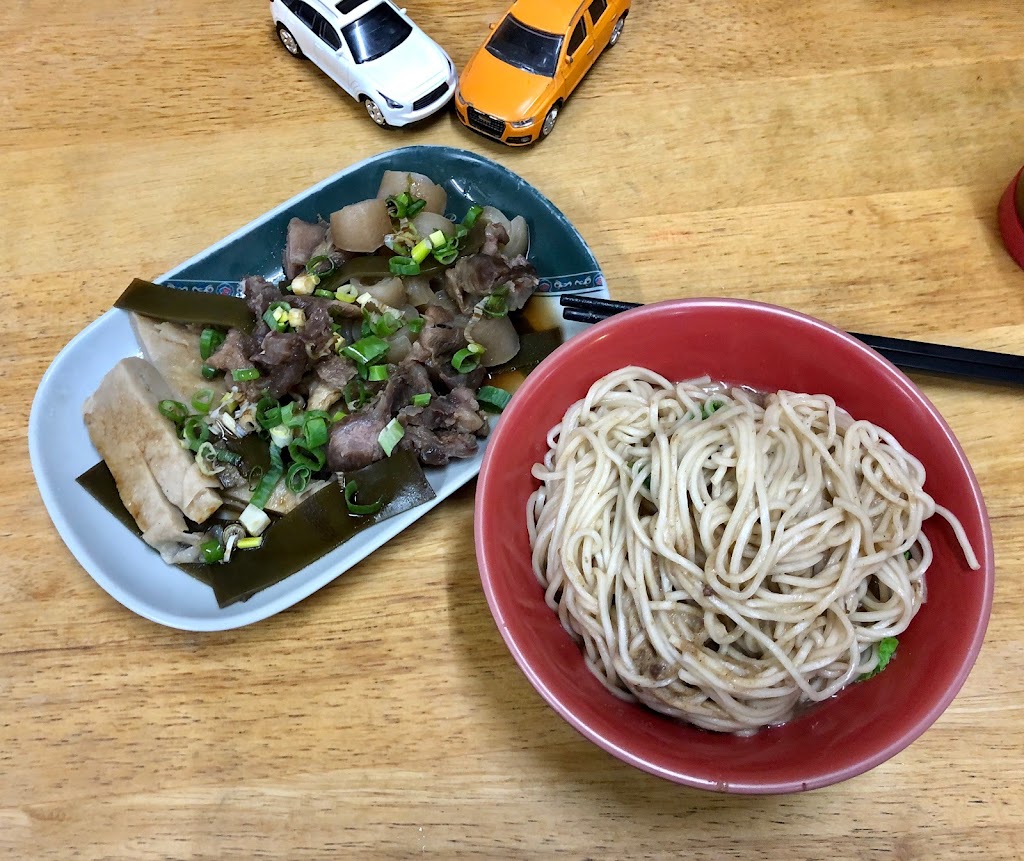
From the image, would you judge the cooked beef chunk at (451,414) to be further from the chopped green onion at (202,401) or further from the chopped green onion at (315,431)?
the chopped green onion at (202,401)

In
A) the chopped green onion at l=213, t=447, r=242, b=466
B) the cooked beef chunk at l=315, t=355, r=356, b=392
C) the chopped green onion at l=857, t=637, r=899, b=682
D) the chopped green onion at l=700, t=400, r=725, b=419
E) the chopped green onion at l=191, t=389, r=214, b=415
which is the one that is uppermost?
the chopped green onion at l=700, t=400, r=725, b=419

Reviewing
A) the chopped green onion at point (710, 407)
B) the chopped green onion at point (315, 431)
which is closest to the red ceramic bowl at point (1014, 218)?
the chopped green onion at point (710, 407)

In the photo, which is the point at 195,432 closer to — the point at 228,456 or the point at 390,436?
the point at 228,456

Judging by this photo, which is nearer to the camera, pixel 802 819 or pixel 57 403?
pixel 802 819

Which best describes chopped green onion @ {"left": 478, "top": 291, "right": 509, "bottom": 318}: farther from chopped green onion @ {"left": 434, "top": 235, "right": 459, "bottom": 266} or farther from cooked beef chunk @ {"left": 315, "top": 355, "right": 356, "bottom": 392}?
cooked beef chunk @ {"left": 315, "top": 355, "right": 356, "bottom": 392}

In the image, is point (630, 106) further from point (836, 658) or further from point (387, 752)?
point (387, 752)

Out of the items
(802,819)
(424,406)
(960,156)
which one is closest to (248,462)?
(424,406)

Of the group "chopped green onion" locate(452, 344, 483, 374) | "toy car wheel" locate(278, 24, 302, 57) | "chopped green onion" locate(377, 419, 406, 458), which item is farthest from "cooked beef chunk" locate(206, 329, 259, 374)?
"toy car wheel" locate(278, 24, 302, 57)
